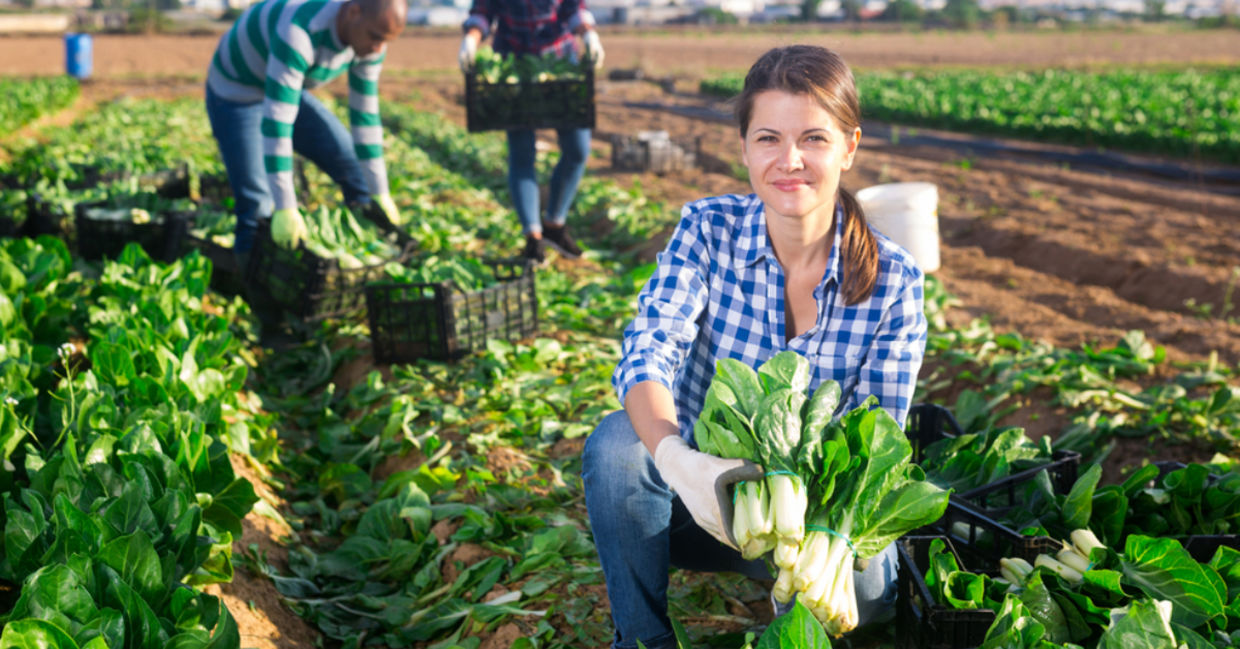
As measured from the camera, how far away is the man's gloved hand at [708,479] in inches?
72.1

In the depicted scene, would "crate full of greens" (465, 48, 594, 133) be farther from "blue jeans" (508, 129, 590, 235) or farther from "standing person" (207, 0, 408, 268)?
"standing person" (207, 0, 408, 268)

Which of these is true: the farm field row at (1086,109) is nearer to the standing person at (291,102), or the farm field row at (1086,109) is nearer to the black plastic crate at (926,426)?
the standing person at (291,102)

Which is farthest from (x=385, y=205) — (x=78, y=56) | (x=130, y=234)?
(x=78, y=56)

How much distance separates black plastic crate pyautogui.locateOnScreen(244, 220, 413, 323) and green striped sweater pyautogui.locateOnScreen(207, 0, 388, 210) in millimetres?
266

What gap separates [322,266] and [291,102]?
31.1 inches

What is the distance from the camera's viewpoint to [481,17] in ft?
19.8

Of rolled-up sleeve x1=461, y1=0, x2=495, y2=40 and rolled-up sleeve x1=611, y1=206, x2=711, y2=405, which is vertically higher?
rolled-up sleeve x1=461, y1=0, x2=495, y2=40

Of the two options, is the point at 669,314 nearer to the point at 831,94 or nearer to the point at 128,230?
the point at 831,94

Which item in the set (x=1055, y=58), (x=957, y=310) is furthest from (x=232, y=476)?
(x=1055, y=58)

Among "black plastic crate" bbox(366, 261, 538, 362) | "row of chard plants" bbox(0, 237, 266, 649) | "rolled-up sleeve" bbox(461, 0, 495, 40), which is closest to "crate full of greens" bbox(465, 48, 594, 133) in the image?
"rolled-up sleeve" bbox(461, 0, 495, 40)

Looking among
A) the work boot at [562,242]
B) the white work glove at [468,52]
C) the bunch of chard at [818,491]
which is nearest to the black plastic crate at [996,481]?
the bunch of chard at [818,491]

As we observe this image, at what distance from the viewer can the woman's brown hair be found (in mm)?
2178

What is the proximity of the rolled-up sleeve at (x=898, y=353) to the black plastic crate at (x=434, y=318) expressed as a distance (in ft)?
7.64

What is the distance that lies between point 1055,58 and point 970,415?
3359 cm
